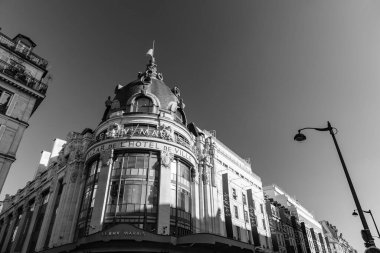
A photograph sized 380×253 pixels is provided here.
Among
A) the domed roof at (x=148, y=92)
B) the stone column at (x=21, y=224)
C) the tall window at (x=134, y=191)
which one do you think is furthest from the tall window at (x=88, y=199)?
the stone column at (x=21, y=224)

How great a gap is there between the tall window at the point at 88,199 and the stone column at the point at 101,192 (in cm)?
150

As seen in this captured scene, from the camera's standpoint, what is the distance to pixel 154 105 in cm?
3403

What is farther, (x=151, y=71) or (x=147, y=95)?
(x=151, y=71)

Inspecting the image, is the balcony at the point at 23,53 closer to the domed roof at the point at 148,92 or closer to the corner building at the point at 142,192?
the corner building at the point at 142,192

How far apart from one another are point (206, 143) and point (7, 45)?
25612 mm

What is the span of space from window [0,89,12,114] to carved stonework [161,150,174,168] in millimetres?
15084

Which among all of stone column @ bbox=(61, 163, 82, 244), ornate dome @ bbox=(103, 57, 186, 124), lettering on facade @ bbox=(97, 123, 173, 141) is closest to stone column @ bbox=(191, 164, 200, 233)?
lettering on facade @ bbox=(97, 123, 173, 141)

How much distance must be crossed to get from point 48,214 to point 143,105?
18168mm

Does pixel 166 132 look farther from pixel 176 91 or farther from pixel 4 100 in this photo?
pixel 4 100

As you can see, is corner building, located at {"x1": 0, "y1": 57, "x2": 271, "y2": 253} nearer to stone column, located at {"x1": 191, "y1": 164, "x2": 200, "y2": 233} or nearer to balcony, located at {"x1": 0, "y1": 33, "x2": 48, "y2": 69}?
A: stone column, located at {"x1": 191, "y1": 164, "x2": 200, "y2": 233}

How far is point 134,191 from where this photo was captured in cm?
2673

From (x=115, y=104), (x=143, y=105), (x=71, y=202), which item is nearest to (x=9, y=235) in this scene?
(x=71, y=202)

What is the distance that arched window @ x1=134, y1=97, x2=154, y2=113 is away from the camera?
112ft

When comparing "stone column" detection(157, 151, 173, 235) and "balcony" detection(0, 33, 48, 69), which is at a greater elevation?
"balcony" detection(0, 33, 48, 69)
